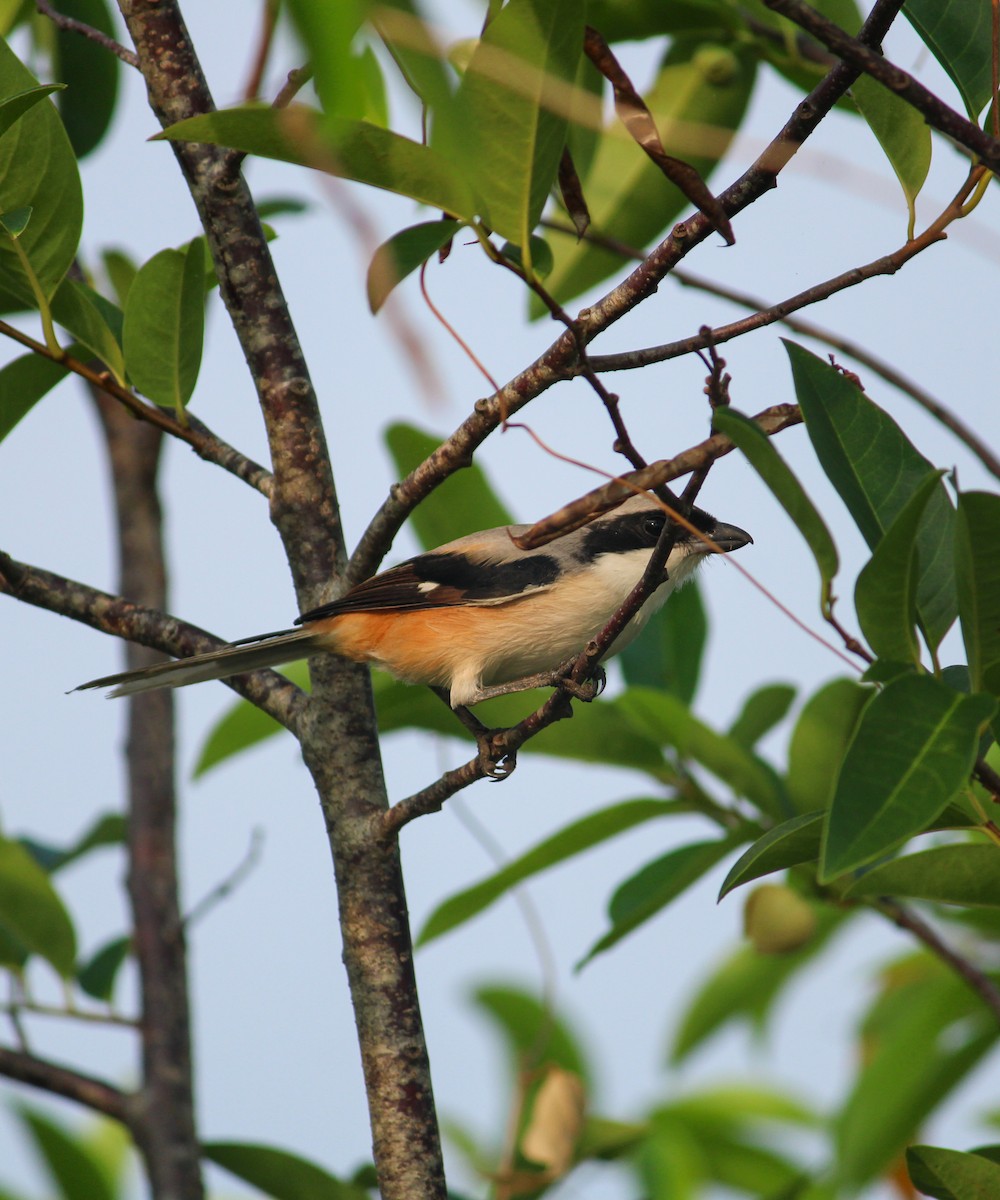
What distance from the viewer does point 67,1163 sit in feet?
10.3

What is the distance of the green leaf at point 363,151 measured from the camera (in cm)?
188

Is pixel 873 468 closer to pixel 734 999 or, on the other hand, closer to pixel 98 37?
pixel 98 37

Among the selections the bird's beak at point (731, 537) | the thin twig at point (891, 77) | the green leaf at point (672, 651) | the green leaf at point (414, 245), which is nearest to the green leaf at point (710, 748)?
the green leaf at point (672, 651)

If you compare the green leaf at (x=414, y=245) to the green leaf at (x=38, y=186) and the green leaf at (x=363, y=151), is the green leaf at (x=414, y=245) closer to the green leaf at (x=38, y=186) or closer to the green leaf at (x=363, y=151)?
the green leaf at (x=363, y=151)

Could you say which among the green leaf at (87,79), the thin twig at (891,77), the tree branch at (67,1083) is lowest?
the tree branch at (67,1083)

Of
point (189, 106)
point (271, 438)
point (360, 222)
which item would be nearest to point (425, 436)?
point (271, 438)

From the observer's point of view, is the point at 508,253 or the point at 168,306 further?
→ the point at 168,306

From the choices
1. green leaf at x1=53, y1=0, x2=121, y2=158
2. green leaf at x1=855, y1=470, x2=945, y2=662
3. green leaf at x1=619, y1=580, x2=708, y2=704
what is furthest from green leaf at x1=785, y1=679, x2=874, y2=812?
green leaf at x1=53, y1=0, x2=121, y2=158

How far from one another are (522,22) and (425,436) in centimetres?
159

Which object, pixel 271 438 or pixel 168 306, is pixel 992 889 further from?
pixel 168 306

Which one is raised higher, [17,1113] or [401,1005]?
[17,1113]

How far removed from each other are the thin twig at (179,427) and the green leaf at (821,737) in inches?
54.4

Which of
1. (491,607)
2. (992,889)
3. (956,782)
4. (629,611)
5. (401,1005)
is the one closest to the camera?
(956,782)

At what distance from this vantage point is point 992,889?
1989 millimetres
